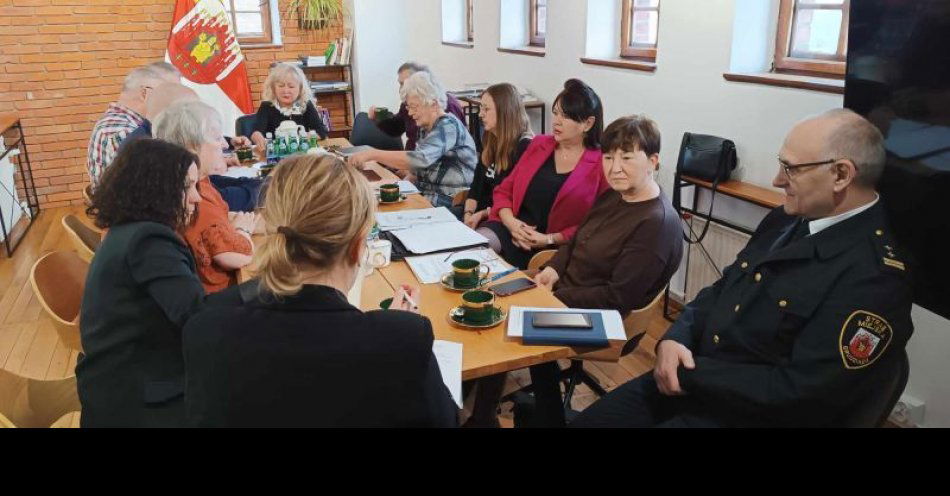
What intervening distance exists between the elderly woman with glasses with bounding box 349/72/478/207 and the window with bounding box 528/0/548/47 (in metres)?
1.80

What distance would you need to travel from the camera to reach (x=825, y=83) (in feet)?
8.22

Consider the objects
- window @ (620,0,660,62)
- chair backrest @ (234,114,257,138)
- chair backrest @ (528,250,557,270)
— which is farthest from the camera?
chair backrest @ (234,114,257,138)

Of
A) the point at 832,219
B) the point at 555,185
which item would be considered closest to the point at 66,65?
the point at 555,185

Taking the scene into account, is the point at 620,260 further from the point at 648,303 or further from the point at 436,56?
the point at 436,56

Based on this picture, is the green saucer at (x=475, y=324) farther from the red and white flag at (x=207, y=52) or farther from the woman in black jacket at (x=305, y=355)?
the red and white flag at (x=207, y=52)

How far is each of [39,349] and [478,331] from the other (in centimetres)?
283

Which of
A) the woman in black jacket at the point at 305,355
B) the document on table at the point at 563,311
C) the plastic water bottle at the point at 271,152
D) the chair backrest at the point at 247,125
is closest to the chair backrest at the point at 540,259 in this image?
the document on table at the point at 563,311

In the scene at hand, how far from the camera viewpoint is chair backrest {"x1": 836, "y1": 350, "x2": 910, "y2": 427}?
4.47 feet

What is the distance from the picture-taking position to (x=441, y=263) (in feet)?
6.84

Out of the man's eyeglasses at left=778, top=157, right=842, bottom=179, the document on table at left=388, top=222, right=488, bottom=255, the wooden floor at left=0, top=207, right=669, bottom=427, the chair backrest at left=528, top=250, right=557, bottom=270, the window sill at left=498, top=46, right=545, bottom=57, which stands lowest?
the wooden floor at left=0, top=207, right=669, bottom=427

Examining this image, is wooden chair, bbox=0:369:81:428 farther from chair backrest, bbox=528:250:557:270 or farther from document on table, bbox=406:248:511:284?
chair backrest, bbox=528:250:557:270

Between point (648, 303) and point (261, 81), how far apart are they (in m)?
5.81

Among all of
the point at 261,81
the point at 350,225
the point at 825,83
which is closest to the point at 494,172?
the point at 825,83

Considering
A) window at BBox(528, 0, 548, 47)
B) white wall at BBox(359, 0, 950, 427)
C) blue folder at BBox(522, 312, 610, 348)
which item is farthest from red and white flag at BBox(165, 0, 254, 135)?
blue folder at BBox(522, 312, 610, 348)
